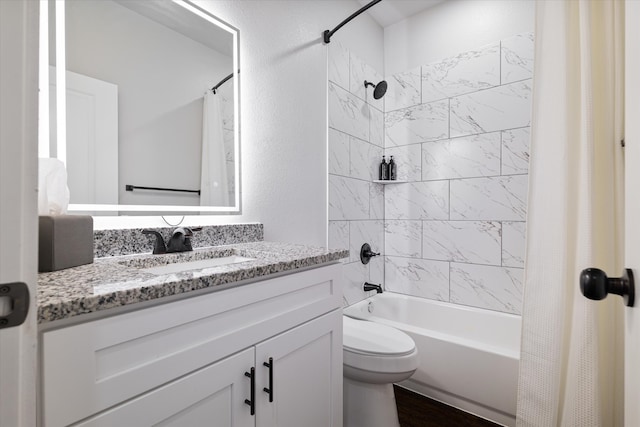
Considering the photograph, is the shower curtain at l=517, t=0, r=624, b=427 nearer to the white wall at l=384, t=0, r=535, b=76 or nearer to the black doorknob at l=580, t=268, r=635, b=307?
the black doorknob at l=580, t=268, r=635, b=307

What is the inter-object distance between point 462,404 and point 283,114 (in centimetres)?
198

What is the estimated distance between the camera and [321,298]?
1.10 metres

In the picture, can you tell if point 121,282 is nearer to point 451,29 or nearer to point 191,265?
point 191,265

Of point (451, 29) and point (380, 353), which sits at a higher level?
point (451, 29)

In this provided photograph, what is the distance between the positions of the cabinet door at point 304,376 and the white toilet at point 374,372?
274 mm

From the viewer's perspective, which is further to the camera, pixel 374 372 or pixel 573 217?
pixel 374 372

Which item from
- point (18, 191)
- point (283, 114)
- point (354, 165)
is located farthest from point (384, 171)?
point (18, 191)

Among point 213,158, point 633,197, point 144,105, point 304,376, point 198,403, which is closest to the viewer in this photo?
point 633,197

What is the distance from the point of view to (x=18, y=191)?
15.2 inches

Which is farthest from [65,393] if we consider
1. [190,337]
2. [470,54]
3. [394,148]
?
[470,54]

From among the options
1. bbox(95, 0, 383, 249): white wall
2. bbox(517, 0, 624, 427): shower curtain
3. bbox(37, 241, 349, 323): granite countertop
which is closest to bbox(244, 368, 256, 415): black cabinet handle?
bbox(37, 241, 349, 323): granite countertop

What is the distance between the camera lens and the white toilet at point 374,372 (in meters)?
1.41

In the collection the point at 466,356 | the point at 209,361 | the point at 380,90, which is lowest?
the point at 466,356

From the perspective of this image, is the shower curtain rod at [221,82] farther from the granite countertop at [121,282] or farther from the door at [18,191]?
the door at [18,191]
